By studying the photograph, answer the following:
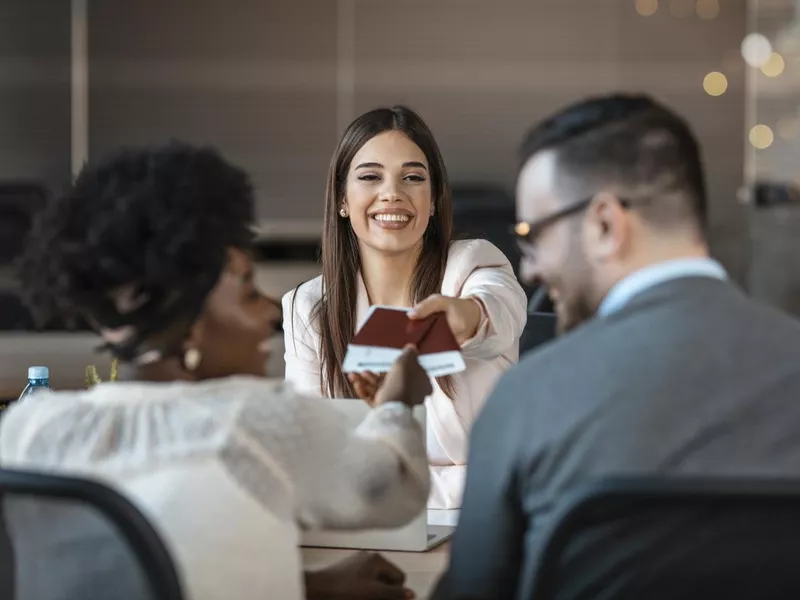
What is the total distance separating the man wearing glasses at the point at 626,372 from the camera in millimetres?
1103

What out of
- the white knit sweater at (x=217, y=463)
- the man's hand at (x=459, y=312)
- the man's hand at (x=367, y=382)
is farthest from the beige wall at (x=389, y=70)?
the white knit sweater at (x=217, y=463)

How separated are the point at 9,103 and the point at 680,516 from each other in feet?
16.4

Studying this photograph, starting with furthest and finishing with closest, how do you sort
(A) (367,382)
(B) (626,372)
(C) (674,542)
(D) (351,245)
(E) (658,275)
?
(D) (351,245), (A) (367,382), (E) (658,275), (B) (626,372), (C) (674,542)

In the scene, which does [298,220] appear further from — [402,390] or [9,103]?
[402,390]

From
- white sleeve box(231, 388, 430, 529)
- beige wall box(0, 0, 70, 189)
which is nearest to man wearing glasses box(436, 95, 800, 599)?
white sleeve box(231, 388, 430, 529)

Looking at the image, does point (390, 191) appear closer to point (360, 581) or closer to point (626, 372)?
point (360, 581)

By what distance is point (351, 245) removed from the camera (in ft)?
8.57

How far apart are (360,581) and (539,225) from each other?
46cm

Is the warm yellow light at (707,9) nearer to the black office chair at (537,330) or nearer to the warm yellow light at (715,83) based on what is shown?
the warm yellow light at (715,83)

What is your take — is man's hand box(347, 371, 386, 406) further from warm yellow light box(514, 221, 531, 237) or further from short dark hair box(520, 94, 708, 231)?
short dark hair box(520, 94, 708, 231)

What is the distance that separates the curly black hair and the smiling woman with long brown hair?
108cm

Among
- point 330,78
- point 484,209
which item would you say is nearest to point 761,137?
point 484,209

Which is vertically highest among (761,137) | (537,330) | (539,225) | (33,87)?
(33,87)

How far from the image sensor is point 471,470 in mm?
1172
